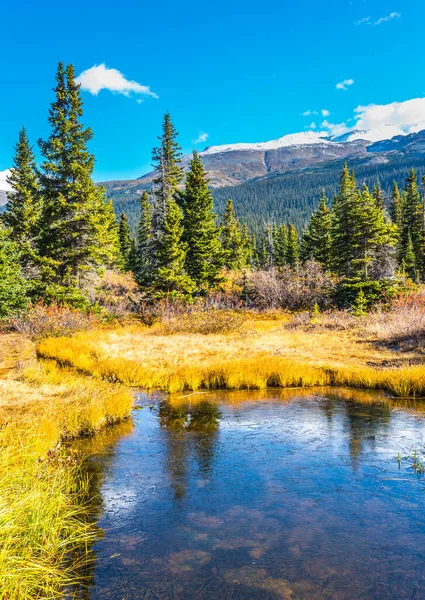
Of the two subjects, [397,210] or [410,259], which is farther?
[397,210]

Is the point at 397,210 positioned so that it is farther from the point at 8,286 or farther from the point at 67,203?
the point at 8,286

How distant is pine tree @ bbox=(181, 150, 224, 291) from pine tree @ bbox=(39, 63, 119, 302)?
1009cm

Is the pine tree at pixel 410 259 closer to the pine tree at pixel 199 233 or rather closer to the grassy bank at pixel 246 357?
the pine tree at pixel 199 233

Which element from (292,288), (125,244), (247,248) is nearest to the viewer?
(292,288)

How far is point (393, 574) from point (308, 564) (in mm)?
907

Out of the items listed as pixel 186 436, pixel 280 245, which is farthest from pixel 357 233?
pixel 280 245

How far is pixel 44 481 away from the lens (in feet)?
19.4

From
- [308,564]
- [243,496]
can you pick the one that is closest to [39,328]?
[243,496]

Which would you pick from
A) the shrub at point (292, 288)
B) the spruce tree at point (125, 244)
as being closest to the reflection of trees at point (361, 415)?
the shrub at point (292, 288)

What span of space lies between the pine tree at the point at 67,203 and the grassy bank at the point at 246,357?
18.1 feet

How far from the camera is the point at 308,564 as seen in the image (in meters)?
4.71

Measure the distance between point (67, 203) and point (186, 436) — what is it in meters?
19.8

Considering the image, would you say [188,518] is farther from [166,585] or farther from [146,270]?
[146,270]

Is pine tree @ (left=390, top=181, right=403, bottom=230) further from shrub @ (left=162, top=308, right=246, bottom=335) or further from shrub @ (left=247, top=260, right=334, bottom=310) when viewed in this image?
shrub @ (left=162, top=308, right=246, bottom=335)
